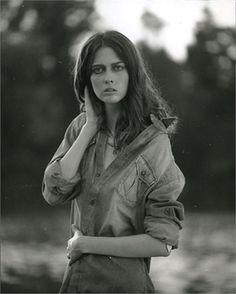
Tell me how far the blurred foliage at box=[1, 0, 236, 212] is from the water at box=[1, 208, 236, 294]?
8.9 inches

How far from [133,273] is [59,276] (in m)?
2.39

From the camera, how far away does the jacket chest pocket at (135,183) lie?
5.27 ft

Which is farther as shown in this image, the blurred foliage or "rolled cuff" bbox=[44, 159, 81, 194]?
the blurred foliage

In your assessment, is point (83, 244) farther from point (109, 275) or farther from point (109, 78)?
point (109, 78)

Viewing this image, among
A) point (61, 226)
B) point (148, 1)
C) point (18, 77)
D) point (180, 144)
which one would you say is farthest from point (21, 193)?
point (148, 1)

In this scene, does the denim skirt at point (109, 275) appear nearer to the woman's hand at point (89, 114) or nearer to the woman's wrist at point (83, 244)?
the woman's wrist at point (83, 244)

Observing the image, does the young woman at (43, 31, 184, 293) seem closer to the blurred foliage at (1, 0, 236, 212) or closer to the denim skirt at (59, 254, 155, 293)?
the denim skirt at (59, 254, 155, 293)

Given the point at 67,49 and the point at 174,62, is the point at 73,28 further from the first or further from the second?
the point at 174,62

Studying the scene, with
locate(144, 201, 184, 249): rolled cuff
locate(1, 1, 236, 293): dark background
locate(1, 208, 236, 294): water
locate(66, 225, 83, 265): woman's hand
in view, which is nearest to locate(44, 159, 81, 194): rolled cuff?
locate(66, 225, 83, 265): woman's hand

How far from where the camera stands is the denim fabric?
160 centimetres

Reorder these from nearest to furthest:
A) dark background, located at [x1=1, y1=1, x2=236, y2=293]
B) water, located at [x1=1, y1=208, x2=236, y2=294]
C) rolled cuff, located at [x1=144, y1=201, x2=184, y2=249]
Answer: rolled cuff, located at [x1=144, y1=201, x2=184, y2=249]
water, located at [x1=1, y1=208, x2=236, y2=294]
dark background, located at [x1=1, y1=1, x2=236, y2=293]

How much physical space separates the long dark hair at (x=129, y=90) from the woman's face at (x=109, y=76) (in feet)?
Answer: 0.05

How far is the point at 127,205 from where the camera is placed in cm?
161

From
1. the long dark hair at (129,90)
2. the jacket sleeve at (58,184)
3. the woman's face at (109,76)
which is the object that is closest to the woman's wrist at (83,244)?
the jacket sleeve at (58,184)
